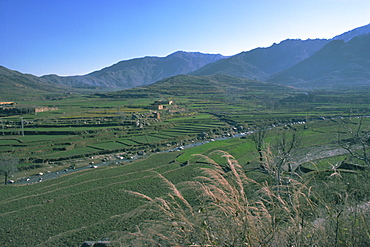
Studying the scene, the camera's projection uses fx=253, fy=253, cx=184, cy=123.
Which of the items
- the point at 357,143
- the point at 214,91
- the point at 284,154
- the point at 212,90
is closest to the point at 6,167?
the point at 284,154

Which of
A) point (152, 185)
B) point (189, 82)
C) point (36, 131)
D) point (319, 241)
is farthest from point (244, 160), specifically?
point (189, 82)

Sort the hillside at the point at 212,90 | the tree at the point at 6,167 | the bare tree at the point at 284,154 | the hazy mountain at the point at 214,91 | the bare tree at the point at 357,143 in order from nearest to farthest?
1. the bare tree at the point at 284,154
2. the bare tree at the point at 357,143
3. the tree at the point at 6,167
4. the hazy mountain at the point at 214,91
5. the hillside at the point at 212,90

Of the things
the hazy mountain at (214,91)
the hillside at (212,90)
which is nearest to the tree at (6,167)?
the hazy mountain at (214,91)

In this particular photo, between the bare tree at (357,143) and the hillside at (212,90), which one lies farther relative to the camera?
the hillside at (212,90)

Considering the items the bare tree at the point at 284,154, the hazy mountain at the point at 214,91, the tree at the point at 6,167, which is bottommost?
the tree at the point at 6,167

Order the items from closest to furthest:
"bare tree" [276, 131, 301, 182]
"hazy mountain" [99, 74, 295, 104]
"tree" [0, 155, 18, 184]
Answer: "bare tree" [276, 131, 301, 182] < "tree" [0, 155, 18, 184] < "hazy mountain" [99, 74, 295, 104]

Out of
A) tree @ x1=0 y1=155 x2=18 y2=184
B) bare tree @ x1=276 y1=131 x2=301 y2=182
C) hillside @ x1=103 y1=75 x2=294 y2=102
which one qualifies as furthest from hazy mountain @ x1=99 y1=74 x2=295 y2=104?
tree @ x1=0 y1=155 x2=18 y2=184

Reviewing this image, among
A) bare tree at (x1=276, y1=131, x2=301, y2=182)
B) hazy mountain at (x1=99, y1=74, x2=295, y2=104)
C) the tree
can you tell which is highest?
hazy mountain at (x1=99, y1=74, x2=295, y2=104)

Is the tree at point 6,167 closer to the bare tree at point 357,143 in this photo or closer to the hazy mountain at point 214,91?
the bare tree at point 357,143

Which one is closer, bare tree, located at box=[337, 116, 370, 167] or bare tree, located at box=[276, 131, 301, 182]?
bare tree, located at box=[276, 131, 301, 182]

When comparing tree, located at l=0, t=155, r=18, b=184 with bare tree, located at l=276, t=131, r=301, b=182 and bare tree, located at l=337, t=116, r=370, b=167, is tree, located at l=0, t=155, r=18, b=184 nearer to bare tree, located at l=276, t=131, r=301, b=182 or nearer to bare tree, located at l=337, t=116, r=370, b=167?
bare tree, located at l=276, t=131, r=301, b=182

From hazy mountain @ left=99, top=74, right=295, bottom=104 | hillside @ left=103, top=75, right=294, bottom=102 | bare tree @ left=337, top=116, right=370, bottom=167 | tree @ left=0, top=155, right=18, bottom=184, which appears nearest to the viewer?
bare tree @ left=337, top=116, right=370, bottom=167

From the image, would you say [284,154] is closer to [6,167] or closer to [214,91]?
[6,167]

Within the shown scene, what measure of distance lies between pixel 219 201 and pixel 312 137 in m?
44.3
